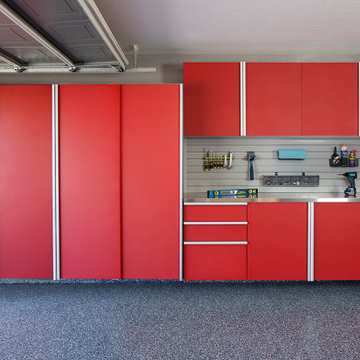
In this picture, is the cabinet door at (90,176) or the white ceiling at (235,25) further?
the cabinet door at (90,176)

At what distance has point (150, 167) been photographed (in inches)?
128

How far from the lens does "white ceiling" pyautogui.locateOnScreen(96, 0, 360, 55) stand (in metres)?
2.87

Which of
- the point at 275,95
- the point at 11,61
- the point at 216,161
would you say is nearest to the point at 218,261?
the point at 216,161

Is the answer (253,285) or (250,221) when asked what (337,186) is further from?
(253,285)

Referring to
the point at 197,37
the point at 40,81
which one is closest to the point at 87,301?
the point at 40,81

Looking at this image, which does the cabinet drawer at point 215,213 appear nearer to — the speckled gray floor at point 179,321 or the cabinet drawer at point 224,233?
the cabinet drawer at point 224,233

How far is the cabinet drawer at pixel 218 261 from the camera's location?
330 cm

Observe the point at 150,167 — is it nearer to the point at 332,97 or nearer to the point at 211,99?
the point at 211,99

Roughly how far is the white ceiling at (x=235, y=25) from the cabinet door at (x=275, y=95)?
15.8 inches

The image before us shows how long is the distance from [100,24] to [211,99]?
1454 mm

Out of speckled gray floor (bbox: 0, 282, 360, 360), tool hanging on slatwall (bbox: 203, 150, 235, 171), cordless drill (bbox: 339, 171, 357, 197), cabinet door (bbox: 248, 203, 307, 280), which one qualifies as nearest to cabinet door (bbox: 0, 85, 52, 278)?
speckled gray floor (bbox: 0, 282, 360, 360)

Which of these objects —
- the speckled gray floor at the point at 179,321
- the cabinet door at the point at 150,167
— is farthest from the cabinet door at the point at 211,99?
the speckled gray floor at the point at 179,321

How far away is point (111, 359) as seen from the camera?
2027 mm

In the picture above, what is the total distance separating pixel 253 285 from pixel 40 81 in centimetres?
361
